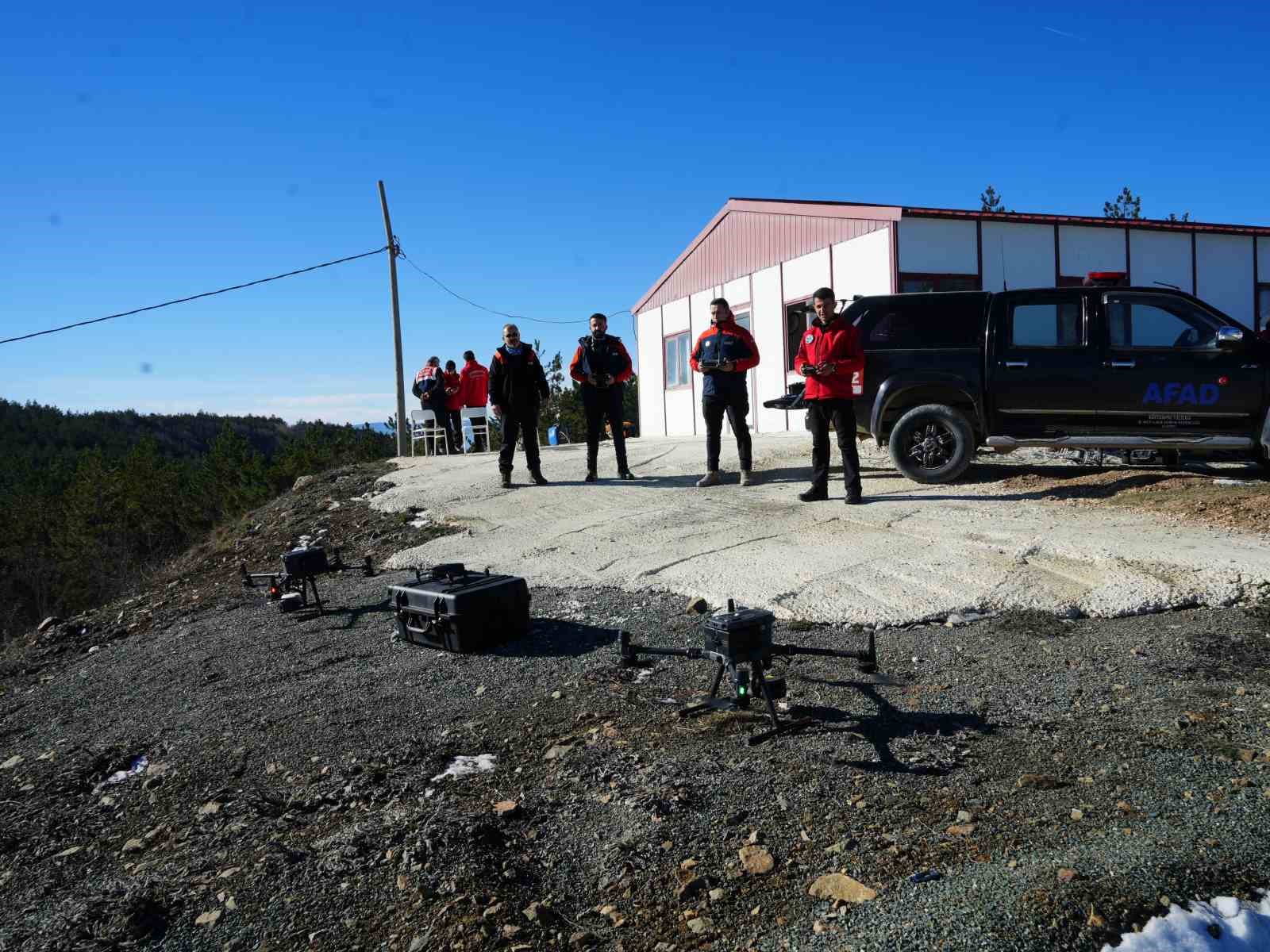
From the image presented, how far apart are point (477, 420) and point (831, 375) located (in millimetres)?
13212

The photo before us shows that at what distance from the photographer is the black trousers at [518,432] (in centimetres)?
1016

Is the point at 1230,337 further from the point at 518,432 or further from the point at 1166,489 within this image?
the point at 518,432

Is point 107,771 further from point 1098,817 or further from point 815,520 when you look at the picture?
point 815,520

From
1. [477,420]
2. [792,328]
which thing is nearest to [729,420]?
[792,328]

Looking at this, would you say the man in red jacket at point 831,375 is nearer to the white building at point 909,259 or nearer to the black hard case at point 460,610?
the black hard case at point 460,610

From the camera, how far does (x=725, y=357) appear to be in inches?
357

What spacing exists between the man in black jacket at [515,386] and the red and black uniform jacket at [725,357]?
1.93 metres

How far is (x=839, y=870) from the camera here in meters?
2.71

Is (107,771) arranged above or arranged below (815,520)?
below

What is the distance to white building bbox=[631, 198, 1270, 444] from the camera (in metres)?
14.2

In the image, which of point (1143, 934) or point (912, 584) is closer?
point (1143, 934)

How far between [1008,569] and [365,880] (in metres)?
4.39

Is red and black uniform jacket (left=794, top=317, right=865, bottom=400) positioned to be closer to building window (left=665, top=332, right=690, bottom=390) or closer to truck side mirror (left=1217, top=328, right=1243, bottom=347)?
truck side mirror (left=1217, top=328, right=1243, bottom=347)

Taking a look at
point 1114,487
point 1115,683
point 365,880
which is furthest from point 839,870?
point 1114,487
